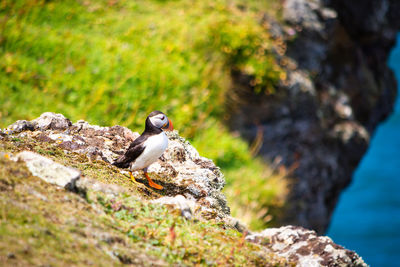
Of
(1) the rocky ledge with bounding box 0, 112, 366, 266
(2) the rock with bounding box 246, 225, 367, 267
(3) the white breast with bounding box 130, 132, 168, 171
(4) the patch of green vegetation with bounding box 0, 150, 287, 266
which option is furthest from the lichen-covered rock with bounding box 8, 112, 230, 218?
(4) the patch of green vegetation with bounding box 0, 150, 287, 266

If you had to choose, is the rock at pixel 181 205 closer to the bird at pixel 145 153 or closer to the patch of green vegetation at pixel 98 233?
the patch of green vegetation at pixel 98 233

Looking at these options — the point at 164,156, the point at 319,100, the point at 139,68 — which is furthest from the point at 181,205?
the point at 319,100

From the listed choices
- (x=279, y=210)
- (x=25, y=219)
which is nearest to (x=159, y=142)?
(x=25, y=219)

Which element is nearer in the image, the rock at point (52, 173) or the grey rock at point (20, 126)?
the rock at point (52, 173)

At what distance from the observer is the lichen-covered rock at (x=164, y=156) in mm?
4812

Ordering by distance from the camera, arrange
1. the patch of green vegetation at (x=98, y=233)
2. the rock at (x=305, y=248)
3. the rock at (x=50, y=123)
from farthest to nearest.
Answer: the rock at (x=50, y=123), the rock at (x=305, y=248), the patch of green vegetation at (x=98, y=233)

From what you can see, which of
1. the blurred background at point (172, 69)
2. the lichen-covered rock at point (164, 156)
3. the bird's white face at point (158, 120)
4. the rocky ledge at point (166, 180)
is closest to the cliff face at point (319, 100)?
the blurred background at point (172, 69)

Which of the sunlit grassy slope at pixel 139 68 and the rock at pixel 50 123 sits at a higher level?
the sunlit grassy slope at pixel 139 68

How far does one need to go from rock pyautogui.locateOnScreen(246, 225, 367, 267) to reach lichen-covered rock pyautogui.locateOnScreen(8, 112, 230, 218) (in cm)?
61

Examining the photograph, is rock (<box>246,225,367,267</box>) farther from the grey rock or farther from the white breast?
the grey rock

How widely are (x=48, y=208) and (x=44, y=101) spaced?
5696 mm

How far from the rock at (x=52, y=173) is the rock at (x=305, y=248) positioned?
1966mm

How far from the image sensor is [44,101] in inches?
329

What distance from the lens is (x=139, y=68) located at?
930 centimetres
